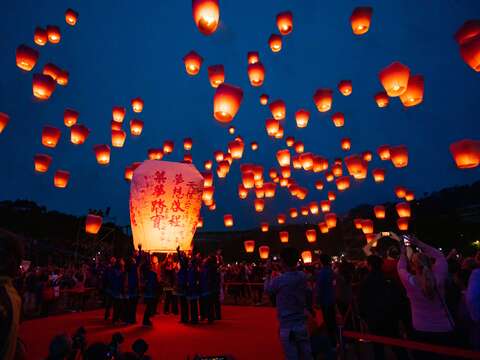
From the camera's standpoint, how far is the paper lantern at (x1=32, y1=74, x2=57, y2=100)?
9047mm

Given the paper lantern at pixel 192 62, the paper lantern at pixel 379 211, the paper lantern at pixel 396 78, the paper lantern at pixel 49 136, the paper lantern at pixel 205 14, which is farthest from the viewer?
the paper lantern at pixel 379 211

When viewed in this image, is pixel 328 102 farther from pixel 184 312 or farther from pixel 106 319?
pixel 106 319

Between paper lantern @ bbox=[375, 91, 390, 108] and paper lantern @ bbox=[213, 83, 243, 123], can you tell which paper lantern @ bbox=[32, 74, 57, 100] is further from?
paper lantern @ bbox=[375, 91, 390, 108]

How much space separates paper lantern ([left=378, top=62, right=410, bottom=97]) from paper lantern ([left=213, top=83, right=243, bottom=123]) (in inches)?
131

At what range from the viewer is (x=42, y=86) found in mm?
9086

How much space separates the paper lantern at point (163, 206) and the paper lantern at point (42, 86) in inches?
123

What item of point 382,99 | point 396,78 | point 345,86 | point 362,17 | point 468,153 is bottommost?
point 468,153

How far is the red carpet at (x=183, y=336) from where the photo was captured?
19.0 feet

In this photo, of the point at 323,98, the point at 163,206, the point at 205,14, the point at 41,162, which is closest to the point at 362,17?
the point at 323,98

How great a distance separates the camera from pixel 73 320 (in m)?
10.1

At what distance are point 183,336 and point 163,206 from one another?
166 inches

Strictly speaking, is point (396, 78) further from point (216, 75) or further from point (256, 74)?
point (216, 75)

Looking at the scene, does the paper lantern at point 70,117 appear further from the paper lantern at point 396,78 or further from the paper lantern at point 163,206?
the paper lantern at point 396,78

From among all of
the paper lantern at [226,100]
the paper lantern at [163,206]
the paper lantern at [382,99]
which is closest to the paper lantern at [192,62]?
the paper lantern at [163,206]
